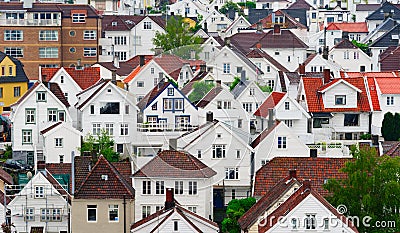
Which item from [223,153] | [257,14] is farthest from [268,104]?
[257,14]

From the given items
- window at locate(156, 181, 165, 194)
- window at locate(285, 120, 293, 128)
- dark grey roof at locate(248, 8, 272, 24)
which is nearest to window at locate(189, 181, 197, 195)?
window at locate(156, 181, 165, 194)

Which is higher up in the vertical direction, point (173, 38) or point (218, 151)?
point (173, 38)

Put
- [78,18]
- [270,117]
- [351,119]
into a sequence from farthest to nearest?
1. [78,18]
2. [351,119]
3. [270,117]

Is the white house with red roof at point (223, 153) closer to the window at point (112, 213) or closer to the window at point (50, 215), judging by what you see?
the window at point (112, 213)

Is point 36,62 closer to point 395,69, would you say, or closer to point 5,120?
point 5,120

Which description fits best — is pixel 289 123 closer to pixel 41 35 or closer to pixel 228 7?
pixel 41 35

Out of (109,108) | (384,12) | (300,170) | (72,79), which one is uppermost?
(384,12)

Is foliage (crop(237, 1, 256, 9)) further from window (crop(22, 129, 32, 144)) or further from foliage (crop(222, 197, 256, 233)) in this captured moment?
foliage (crop(222, 197, 256, 233))
